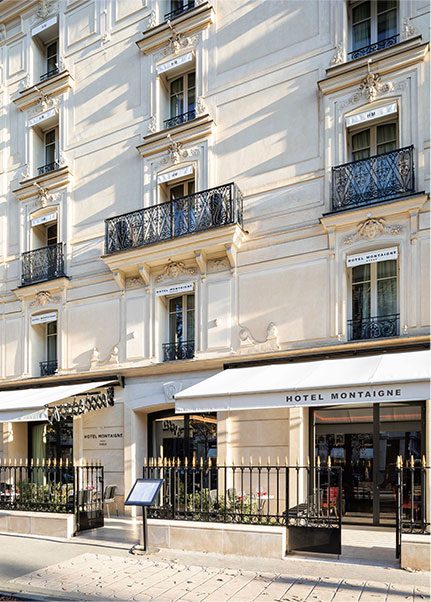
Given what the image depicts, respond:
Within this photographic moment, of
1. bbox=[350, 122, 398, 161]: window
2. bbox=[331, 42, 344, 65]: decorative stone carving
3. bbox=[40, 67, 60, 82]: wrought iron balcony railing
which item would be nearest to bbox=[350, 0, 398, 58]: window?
bbox=[331, 42, 344, 65]: decorative stone carving

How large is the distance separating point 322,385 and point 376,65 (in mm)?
7009

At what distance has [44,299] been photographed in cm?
1677

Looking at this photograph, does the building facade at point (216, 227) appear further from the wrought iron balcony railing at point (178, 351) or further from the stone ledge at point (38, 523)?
the stone ledge at point (38, 523)

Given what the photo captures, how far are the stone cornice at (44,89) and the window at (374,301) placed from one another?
1086 centimetres

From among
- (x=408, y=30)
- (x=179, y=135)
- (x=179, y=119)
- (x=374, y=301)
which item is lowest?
(x=374, y=301)

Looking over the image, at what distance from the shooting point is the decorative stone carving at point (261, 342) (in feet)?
41.3

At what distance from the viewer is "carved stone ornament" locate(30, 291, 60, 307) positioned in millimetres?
16594

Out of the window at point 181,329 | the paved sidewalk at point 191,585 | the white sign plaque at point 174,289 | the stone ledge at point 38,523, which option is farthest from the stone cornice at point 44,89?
the paved sidewalk at point 191,585

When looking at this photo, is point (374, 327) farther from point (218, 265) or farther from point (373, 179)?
point (218, 265)

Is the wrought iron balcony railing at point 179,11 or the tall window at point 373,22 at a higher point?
the wrought iron balcony railing at point 179,11

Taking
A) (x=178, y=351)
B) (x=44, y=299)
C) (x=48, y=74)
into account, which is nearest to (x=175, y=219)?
(x=178, y=351)

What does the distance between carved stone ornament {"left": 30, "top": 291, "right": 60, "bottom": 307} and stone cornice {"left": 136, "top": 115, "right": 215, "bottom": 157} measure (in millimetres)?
4914

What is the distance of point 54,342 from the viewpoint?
1714 centimetres

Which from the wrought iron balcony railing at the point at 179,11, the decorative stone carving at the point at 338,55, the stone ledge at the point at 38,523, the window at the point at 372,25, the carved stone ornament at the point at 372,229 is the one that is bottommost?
the stone ledge at the point at 38,523
